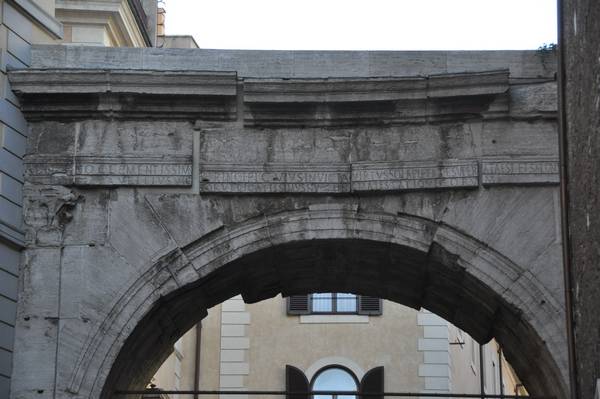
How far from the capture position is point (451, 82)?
13.7 m

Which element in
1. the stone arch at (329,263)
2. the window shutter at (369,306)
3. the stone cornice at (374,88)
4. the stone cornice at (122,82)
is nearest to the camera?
the stone arch at (329,263)

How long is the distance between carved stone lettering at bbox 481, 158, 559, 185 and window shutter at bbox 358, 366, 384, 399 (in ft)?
44.6

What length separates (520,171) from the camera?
1374 centimetres

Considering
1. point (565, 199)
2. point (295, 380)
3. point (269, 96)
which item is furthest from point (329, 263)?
point (295, 380)

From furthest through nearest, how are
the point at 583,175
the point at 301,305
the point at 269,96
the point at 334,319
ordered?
the point at 301,305 → the point at 334,319 → the point at 269,96 → the point at 583,175

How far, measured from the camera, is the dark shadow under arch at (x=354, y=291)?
13.8 meters

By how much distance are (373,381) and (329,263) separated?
12.8 meters

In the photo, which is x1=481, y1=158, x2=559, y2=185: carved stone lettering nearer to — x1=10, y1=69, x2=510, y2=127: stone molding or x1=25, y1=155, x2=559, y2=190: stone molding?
x1=25, y1=155, x2=559, y2=190: stone molding

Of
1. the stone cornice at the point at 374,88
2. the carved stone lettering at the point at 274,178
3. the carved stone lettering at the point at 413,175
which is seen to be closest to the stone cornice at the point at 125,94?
the stone cornice at the point at 374,88

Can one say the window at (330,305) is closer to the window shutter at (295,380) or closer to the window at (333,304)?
the window at (333,304)

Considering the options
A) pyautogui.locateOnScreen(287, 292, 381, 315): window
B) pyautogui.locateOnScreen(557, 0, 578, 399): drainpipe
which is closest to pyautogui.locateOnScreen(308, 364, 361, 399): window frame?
pyautogui.locateOnScreen(287, 292, 381, 315): window

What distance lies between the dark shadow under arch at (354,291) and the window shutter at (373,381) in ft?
38.7

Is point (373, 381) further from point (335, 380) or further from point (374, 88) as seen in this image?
point (374, 88)

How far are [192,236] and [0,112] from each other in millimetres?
1873
